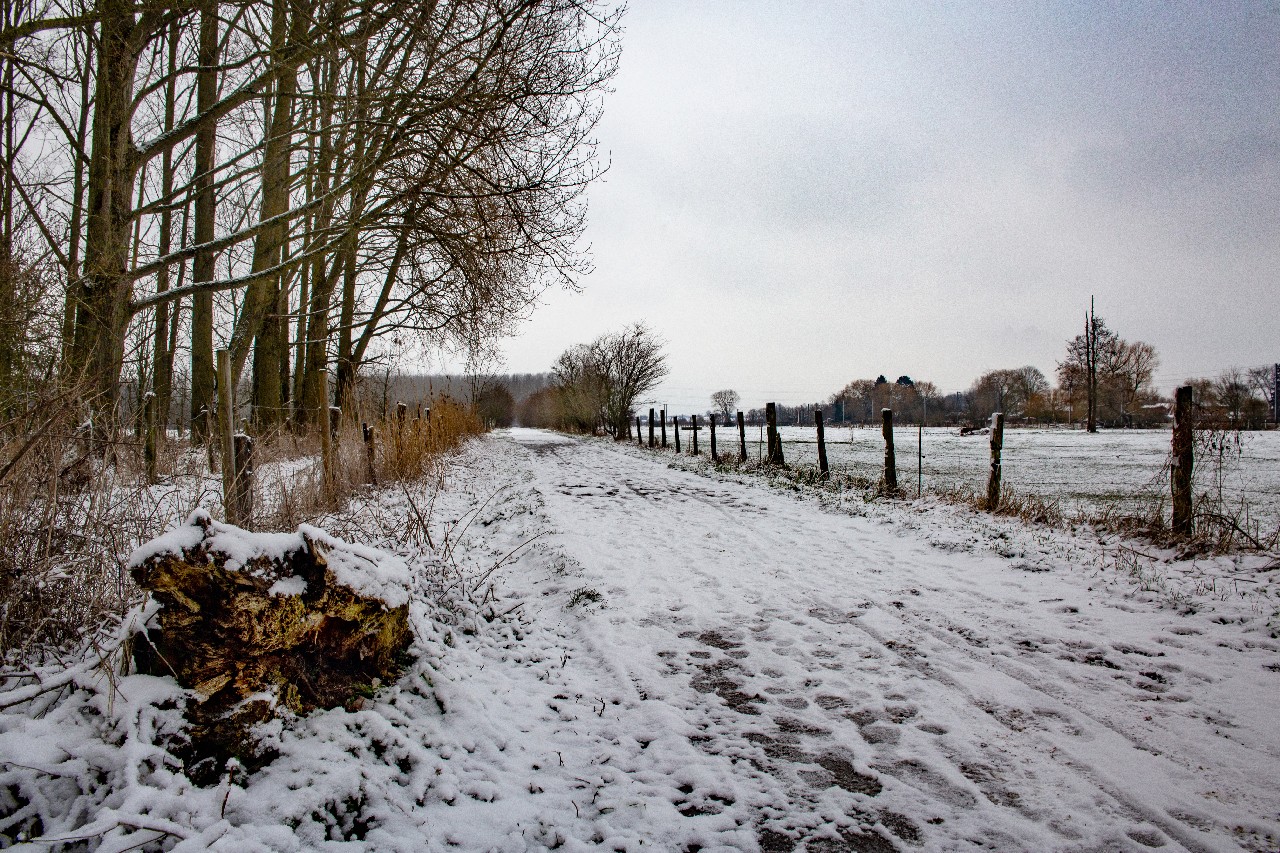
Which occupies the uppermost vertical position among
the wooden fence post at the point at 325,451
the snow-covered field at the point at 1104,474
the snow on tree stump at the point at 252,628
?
the wooden fence post at the point at 325,451

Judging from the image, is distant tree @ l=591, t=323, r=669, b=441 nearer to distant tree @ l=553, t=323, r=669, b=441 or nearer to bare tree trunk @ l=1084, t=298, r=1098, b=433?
distant tree @ l=553, t=323, r=669, b=441

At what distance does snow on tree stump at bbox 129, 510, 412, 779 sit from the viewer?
207 centimetres

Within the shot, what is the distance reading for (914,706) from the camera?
2781mm

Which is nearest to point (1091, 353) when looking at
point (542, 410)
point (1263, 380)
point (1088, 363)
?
point (1088, 363)

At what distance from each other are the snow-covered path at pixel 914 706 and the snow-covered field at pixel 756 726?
0.01m

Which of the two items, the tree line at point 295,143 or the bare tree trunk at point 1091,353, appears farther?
the bare tree trunk at point 1091,353

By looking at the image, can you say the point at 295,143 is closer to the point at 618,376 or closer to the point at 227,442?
the point at 227,442

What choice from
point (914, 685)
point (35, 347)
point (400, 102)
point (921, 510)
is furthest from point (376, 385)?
point (914, 685)

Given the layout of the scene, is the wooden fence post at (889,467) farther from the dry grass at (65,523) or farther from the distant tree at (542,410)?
the distant tree at (542,410)

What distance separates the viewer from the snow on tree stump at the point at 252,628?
81.6 inches

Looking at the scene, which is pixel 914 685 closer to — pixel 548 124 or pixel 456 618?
pixel 456 618

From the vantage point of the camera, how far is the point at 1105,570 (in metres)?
4.75

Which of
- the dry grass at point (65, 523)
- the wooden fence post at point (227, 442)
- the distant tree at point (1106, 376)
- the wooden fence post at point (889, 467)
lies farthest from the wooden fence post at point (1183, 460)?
the distant tree at point (1106, 376)

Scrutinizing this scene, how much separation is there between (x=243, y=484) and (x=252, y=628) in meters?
2.47
